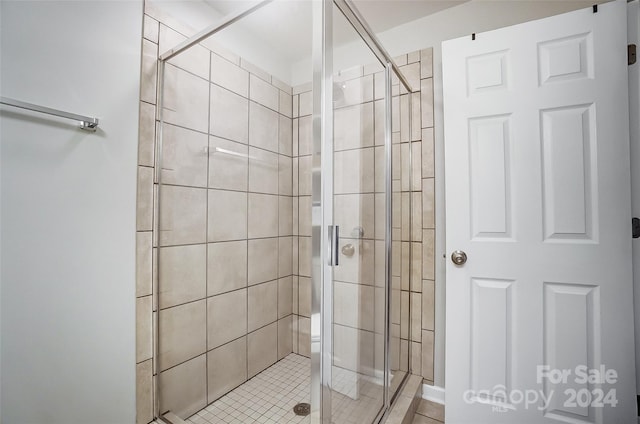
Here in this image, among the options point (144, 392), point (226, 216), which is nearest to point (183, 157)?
point (226, 216)

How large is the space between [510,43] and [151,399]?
227cm

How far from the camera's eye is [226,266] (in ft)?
4.00

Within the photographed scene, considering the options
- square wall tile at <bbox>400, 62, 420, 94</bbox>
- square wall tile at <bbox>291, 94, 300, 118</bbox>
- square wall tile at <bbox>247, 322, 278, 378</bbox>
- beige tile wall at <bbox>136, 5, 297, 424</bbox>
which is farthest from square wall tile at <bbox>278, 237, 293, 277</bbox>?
square wall tile at <bbox>400, 62, 420, 94</bbox>

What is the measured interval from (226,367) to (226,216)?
2.19ft

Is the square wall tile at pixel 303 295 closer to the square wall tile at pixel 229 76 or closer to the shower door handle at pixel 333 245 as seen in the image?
the shower door handle at pixel 333 245

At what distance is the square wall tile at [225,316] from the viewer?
122 centimetres

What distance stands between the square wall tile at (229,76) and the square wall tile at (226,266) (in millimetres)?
654

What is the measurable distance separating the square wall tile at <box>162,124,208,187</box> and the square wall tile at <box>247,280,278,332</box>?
0.51 m

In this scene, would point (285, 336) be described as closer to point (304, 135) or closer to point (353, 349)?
point (353, 349)

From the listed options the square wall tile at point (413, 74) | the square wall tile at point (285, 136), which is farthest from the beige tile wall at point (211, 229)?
the square wall tile at point (413, 74)

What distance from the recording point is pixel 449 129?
141cm

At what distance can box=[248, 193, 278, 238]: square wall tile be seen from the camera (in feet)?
3.92

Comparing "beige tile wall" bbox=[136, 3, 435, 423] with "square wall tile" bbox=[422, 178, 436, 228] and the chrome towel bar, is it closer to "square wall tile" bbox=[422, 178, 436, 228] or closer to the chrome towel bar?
the chrome towel bar

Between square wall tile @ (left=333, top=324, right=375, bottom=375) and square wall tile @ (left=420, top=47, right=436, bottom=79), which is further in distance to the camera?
square wall tile @ (left=420, top=47, right=436, bottom=79)
